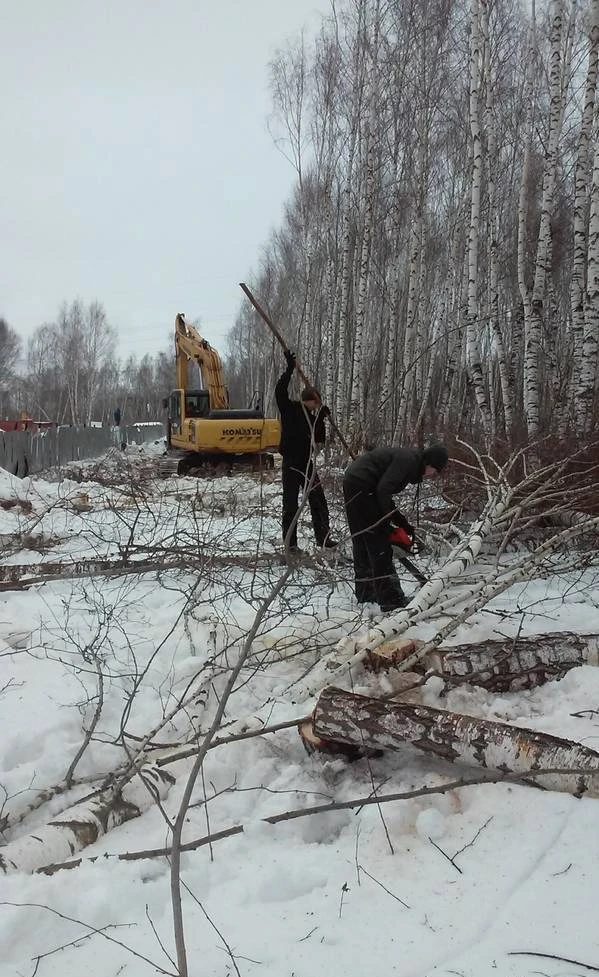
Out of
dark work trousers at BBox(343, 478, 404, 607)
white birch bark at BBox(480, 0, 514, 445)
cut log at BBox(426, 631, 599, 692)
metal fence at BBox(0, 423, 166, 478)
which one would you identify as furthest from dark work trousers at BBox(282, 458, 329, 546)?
metal fence at BBox(0, 423, 166, 478)

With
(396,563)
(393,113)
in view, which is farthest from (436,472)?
(393,113)

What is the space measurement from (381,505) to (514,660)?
151 centimetres

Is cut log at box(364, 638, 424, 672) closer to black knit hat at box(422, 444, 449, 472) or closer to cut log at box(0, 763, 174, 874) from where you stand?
cut log at box(0, 763, 174, 874)

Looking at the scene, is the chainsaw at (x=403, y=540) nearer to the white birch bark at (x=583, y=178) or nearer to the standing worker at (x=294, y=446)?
the standing worker at (x=294, y=446)

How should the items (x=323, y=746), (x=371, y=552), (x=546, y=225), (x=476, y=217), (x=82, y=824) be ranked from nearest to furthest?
(x=82, y=824), (x=323, y=746), (x=371, y=552), (x=546, y=225), (x=476, y=217)

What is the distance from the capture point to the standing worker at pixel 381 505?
4.22 metres

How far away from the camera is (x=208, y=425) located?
38.9ft

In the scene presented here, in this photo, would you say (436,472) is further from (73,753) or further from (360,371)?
(360,371)

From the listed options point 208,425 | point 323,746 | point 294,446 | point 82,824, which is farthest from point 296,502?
point 208,425

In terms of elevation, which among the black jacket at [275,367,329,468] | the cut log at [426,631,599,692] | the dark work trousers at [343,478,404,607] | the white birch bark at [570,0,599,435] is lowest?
the cut log at [426,631,599,692]

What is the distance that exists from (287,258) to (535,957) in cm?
2253

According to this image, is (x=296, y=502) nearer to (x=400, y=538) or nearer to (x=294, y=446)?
(x=294, y=446)

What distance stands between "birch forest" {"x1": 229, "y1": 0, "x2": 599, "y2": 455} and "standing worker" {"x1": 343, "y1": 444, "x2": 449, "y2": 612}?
5.58ft

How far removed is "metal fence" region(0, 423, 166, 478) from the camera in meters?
13.3
